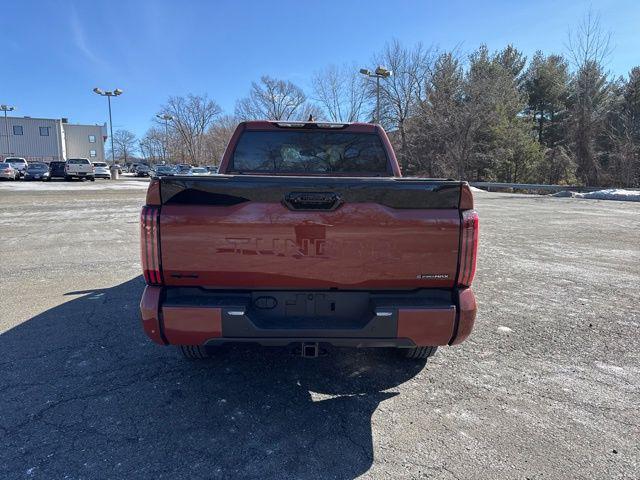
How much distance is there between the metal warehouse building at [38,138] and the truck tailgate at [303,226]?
74.2 m

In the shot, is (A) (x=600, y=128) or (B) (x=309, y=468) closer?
(B) (x=309, y=468)

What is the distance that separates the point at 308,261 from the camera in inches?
104

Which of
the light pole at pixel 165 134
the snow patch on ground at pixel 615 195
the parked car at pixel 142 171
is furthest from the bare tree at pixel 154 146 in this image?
the snow patch on ground at pixel 615 195

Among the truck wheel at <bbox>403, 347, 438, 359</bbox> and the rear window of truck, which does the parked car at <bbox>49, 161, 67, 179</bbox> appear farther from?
the truck wheel at <bbox>403, 347, 438, 359</bbox>

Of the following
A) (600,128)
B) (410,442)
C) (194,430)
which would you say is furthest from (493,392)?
(600,128)

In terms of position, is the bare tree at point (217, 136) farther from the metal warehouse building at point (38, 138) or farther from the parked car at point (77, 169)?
the parked car at point (77, 169)

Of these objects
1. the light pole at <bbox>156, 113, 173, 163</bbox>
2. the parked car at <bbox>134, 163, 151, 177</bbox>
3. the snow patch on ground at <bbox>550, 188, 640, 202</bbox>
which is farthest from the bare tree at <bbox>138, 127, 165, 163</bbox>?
the snow patch on ground at <bbox>550, 188, 640, 202</bbox>

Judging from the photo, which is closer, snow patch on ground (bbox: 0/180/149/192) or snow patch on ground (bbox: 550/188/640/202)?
snow patch on ground (bbox: 550/188/640/202)

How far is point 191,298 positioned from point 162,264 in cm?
29

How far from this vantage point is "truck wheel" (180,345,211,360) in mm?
3263

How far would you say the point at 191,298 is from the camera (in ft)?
8.80

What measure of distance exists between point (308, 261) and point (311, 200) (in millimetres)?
399

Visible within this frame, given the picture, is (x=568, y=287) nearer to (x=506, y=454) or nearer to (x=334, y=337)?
(x=506, y=454)

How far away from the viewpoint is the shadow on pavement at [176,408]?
238cm
